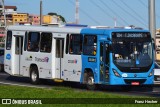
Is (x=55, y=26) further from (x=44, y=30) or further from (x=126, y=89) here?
(x=126, y=89)

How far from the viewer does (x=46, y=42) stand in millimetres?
32031

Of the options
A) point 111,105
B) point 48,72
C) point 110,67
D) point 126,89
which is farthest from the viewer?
point 48,72

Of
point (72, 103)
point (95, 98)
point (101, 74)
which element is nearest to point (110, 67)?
point (101, 74)

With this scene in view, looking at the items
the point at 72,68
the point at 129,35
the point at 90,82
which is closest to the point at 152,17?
the point at 72,68

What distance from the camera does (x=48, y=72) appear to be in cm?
3206

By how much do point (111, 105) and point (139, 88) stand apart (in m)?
13.9

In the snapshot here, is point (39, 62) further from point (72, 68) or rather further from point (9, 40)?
point (9, 40)

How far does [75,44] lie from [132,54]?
3.05m

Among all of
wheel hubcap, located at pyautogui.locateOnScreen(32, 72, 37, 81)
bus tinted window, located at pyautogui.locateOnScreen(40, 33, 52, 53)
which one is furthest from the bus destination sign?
wheel hubcap, located at pyautogui.locateOnScreen(32, 72, 37, 81)

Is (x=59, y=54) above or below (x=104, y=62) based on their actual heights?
above

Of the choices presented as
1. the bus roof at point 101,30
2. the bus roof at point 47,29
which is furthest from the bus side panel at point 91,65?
the bus roof at point 47,29

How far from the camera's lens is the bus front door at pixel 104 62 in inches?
1119

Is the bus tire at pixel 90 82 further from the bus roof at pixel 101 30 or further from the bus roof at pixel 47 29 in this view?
the bus roof at pixel 47 29

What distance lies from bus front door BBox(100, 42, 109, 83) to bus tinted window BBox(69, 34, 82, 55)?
1.55 m
